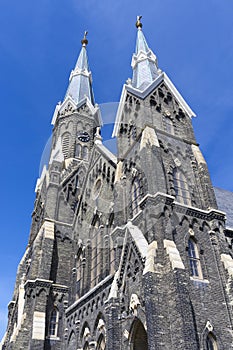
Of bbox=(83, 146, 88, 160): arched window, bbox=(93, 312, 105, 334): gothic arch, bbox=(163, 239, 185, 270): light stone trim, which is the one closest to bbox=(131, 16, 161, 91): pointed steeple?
bbox=(83, 146, 88, 160): arched window

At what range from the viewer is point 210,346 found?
1315 centimetres

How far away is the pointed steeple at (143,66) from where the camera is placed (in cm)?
2466

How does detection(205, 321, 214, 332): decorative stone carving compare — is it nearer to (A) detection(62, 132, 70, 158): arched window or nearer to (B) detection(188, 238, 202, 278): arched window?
(B) detection(188, 238, 202, 278): arched window

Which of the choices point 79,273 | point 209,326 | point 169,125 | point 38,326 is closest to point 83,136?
point 169,125

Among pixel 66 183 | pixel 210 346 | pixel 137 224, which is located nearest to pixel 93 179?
pixel 66 183

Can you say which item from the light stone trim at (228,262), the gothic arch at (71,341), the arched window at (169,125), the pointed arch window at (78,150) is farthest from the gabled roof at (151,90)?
the gothic arch at (71,341)

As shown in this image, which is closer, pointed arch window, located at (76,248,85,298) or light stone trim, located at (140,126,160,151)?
light stone trim, located at (140,126,160,151)

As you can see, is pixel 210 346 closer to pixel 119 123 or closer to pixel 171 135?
pixel 171 135

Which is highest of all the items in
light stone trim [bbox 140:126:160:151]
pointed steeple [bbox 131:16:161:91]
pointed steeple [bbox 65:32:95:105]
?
pointed steeple [bbox 65:32:95:105]

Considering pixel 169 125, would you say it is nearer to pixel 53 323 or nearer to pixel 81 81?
pixel 53 323

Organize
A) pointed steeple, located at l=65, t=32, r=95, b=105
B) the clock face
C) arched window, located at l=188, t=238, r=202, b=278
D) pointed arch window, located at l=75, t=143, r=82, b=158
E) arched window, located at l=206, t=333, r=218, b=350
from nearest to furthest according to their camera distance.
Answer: arched window, located at l=206, t=333, r=218, b=350, arched window, located at l=188, t=238, r=202, b=278, pointed arch window, located at l=75, t=143, r=82, b=158, the clock face, pointed steeple, located at l=65, t=32, r=95, b=105

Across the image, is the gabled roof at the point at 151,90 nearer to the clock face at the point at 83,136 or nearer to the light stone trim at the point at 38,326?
the light stone trim at the point at 38,326

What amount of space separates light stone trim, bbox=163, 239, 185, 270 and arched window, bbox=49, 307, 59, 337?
10.9 m

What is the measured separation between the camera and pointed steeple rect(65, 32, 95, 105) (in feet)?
146
